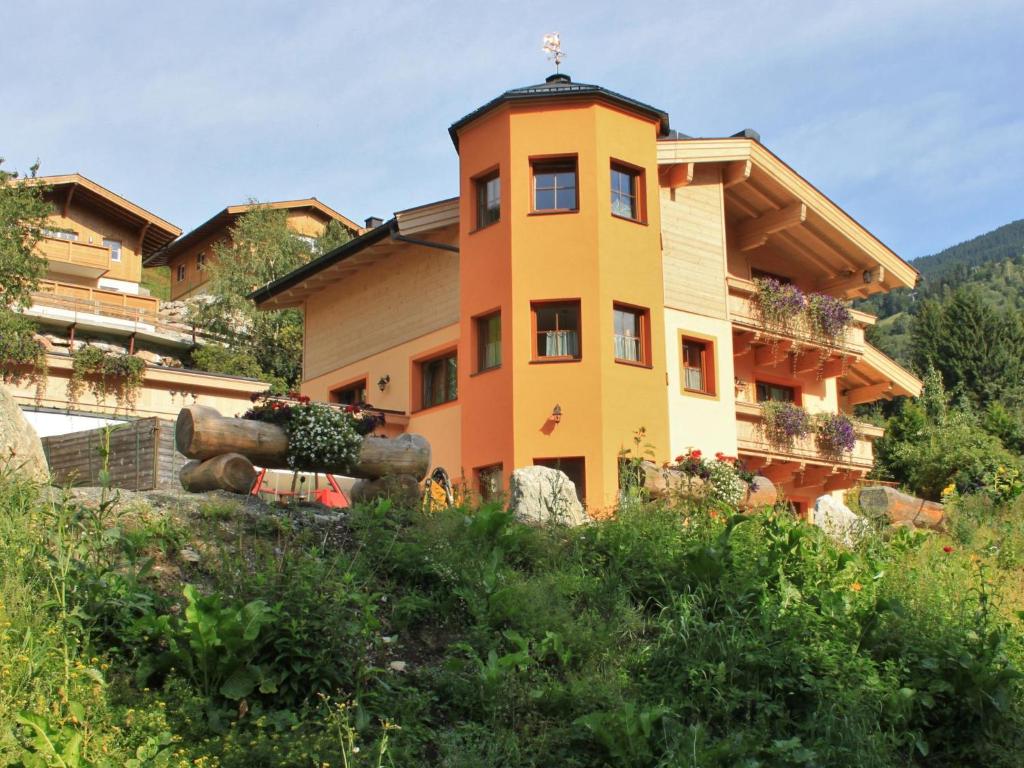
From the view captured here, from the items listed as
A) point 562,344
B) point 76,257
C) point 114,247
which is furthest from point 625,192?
point 114,247

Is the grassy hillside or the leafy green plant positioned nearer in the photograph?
the leafy green plant

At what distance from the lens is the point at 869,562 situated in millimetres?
9383

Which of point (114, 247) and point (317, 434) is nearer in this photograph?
point (317, 434)

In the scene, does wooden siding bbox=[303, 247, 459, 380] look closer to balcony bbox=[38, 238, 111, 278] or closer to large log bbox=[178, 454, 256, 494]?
large log bbox=[178, 454, 256, 494]

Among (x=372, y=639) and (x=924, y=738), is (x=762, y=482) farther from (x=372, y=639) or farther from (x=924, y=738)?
(x=372, y=639)

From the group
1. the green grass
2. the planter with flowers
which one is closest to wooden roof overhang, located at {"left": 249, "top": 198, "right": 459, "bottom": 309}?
the planter with flowers

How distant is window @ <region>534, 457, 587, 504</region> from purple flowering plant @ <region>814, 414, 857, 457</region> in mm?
8186

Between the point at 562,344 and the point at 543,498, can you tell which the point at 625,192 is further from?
the point at 543,498

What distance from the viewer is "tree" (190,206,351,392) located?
45.1m

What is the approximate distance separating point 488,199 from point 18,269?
1492 centimetres

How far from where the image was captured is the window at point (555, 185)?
21.7 meters

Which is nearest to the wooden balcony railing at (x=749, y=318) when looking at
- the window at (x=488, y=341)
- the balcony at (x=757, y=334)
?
the balcony at (x=757, y=334)

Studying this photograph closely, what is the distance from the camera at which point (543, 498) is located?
11.0m

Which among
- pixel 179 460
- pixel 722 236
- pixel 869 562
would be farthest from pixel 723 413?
pixel 869 562
